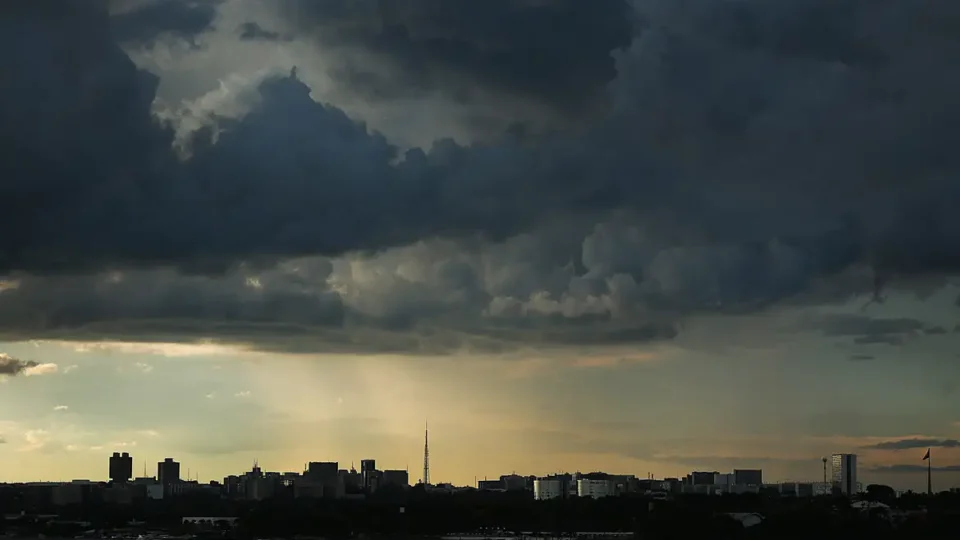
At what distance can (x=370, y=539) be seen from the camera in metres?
196

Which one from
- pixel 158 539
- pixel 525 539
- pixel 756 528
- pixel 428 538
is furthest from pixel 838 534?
pixel 158 539

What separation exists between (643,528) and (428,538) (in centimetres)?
2760

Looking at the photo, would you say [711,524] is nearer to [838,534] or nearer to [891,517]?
[838,534]

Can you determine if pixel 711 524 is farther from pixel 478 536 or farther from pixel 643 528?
pixel 478 536

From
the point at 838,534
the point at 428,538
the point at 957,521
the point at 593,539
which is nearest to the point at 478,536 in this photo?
the point at 428,538

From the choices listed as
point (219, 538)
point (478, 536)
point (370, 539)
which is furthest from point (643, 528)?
point (219, 538)

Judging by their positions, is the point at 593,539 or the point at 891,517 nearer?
the point at 593,539

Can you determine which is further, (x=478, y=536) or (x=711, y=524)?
(x=478, y=536)

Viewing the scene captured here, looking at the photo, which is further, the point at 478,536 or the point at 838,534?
the point at 478,536

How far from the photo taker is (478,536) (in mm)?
198375

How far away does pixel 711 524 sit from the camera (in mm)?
184875

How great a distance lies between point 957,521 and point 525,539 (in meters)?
51.6

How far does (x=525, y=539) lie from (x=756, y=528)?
27.9 metres

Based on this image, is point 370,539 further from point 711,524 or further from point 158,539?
point 711,524
